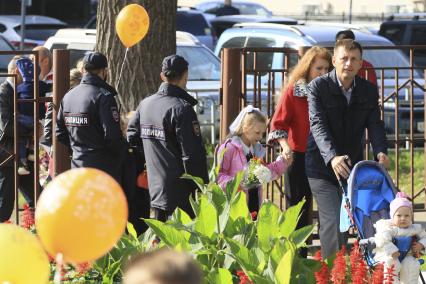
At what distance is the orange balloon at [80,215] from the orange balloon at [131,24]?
203 inches

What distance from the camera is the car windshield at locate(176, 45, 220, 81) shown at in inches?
599

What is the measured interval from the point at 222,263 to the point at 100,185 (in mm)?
2206

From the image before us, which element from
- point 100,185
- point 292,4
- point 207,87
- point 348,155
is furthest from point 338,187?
point 292,4

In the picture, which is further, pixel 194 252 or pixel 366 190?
pixel 366 190

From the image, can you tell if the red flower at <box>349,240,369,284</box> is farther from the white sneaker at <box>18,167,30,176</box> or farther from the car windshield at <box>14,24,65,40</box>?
the car windshield at <box>14,24,65,40</box>

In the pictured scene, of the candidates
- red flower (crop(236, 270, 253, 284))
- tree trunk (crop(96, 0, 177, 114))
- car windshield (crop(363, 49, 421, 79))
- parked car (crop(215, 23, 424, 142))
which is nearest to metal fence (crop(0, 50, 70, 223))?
tree trunk (crop(96, 0, 177, 114))

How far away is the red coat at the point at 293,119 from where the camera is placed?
802cm

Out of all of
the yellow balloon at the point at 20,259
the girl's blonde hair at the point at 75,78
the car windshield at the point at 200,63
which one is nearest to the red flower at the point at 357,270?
the yellow balloon at the point at 20,259

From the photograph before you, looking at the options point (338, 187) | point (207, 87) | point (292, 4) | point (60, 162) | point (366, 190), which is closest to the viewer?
point (366, 190)

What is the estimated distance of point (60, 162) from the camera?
8.68m

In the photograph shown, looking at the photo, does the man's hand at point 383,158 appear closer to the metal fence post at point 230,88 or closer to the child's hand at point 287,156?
the child's hand at point 287,156

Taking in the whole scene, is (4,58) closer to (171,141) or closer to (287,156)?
(287,156)

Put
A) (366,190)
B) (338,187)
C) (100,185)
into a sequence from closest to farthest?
(100,185) < (366,190) < (338,187)

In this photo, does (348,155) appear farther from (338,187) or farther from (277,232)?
(277,232)
